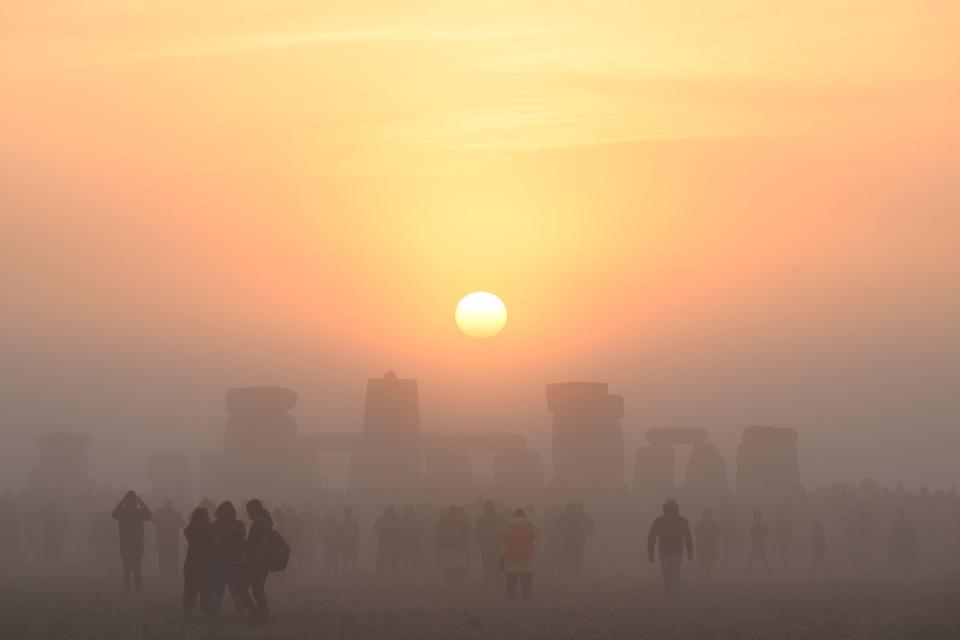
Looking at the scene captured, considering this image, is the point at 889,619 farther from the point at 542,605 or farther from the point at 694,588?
the point at 694,588

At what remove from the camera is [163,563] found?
106 ft

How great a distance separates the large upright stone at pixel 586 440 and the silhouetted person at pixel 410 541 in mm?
25554

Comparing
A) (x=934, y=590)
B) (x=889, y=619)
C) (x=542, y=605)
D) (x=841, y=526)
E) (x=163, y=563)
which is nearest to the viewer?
(x=889, y=619)

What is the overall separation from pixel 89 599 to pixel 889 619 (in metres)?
11.2

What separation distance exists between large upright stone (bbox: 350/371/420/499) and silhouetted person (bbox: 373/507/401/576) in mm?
25451

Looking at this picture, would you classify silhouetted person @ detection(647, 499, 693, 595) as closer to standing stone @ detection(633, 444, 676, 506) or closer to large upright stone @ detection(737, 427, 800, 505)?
large upright stone @ detection(737, 427, 800, 505)

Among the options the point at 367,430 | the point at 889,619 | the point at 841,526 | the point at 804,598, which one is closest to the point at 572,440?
the point at 367,430

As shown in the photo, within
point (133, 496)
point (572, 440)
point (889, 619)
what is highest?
point (572, 440)

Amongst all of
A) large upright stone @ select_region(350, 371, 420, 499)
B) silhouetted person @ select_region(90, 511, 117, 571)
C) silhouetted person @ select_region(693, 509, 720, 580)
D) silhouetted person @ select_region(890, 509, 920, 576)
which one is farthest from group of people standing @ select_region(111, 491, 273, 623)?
large upright stone @ select_region(350, 371, 420, 499)

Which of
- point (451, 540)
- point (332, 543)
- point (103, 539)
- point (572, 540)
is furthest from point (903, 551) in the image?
point (103, 539)

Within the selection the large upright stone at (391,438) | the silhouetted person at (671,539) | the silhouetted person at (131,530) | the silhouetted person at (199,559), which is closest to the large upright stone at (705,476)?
the large upright stone at (391,438)

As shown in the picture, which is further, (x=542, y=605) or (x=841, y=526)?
(x=841, y=526)

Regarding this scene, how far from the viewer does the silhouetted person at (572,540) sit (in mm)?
34156

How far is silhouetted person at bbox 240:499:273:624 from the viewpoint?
20375 millimetres
